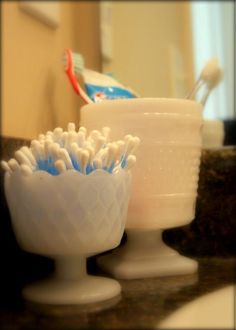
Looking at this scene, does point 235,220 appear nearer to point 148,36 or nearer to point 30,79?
point 30,79

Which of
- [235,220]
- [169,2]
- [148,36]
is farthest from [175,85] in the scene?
[235,220]

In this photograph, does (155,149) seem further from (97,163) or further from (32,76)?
(32,76)

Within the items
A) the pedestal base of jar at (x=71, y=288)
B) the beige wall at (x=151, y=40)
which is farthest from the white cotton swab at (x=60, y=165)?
the beige wall at (x=151, y=40)

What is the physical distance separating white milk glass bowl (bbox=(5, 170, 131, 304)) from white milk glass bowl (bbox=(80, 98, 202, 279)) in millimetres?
65

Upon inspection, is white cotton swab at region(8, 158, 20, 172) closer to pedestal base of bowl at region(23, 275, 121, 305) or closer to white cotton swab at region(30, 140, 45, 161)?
white cotton swab at region(30, 140, 45, 161)

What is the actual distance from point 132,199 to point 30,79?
1.04 ft

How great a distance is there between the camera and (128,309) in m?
0.37

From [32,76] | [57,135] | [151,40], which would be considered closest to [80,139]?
[57,135]

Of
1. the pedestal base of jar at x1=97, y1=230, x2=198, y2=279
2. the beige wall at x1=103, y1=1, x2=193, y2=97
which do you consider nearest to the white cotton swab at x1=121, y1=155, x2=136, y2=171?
the pedestal base of jar at x1=97, y1=230, x2=198, y2=279

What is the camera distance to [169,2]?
1.01 m

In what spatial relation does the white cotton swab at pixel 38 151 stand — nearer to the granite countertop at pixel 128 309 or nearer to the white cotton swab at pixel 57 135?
the white cotton swab at pixel 57 135

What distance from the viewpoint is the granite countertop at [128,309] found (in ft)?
1.10

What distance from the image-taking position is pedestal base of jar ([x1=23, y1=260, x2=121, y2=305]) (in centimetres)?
38

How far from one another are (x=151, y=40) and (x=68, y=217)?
677 millimetres
